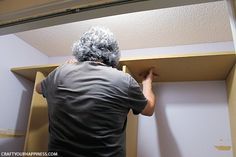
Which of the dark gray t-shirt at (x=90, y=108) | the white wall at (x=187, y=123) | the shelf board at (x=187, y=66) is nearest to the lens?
the dark gray t-shirt at (x=90, y=108)

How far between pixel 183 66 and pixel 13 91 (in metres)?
1.18

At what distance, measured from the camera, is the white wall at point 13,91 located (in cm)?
149

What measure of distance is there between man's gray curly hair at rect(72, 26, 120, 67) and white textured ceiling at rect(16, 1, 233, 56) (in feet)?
1.11

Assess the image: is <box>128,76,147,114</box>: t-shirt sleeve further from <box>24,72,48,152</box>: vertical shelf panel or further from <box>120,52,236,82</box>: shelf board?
<box>24,72,48,152</box>: vertical shelf panel

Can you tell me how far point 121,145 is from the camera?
→ 2.95ft

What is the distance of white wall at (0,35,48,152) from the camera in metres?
1.49

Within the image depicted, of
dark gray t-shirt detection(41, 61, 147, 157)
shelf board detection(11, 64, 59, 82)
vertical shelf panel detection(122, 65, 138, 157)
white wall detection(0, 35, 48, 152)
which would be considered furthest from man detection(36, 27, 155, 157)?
white wall detection(0, 35, 48, 152)

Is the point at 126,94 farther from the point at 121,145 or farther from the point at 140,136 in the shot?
the point at 140,136

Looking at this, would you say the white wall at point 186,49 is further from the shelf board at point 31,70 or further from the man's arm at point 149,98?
the shelf board at point 31,70

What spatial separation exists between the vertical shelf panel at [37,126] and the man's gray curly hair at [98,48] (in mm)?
548

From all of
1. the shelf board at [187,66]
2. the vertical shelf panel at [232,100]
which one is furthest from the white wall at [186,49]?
the vertical shelf panel at [232,100]

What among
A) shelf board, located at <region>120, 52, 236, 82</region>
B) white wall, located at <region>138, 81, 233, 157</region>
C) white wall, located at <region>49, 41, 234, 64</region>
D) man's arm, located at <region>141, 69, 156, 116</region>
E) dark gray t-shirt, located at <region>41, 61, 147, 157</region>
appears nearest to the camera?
dark gray t-shirt, located at <region>41, 61, 147, 157</region>

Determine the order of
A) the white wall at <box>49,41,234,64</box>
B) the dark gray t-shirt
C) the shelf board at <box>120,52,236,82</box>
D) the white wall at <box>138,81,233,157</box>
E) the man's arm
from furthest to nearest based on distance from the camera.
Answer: the white wall at <box>49,41,234,64</box> < the white wall at <box>138,81,233,157</box> < the shelf board at <box>120,52,236,82</box> < the man's arm < the dark gray t-shirt

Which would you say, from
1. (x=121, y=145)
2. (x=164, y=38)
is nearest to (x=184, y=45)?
(x=164, y=38)
